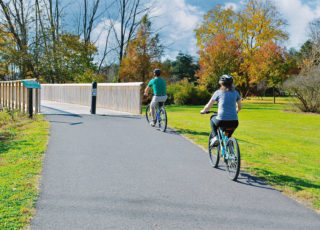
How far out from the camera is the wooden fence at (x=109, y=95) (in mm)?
15227

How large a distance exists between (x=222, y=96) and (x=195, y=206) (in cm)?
205

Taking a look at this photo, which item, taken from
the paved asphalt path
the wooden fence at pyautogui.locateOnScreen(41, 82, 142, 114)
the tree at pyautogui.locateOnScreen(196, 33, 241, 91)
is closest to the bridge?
the paved asphalt path

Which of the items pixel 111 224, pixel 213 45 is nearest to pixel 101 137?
pixel 111 224

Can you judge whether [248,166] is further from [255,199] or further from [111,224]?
[111,224]

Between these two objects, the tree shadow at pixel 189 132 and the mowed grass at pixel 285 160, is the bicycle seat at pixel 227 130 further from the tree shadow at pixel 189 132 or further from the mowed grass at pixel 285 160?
the tree shadow at pixel 189 132

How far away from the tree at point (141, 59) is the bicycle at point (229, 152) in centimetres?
2668

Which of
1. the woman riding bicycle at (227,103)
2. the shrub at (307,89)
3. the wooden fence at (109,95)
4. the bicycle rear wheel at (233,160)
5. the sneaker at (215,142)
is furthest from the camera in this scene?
the shrub at (307,89)

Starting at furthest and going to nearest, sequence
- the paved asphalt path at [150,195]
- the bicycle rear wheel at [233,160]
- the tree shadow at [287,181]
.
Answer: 1. the tree shadow at [287,181]
2. the bicycle rear wheel at [233,160]
3. the paved asphalt path at [150,195]

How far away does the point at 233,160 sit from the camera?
197 inches

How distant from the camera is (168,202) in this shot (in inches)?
158

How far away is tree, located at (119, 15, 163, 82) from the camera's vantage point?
31734 mm

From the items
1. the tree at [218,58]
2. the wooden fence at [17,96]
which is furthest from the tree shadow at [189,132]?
the tree at [218,58]

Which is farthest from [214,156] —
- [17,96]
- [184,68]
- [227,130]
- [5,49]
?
[184,68]

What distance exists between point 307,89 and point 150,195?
18706 millimetres
